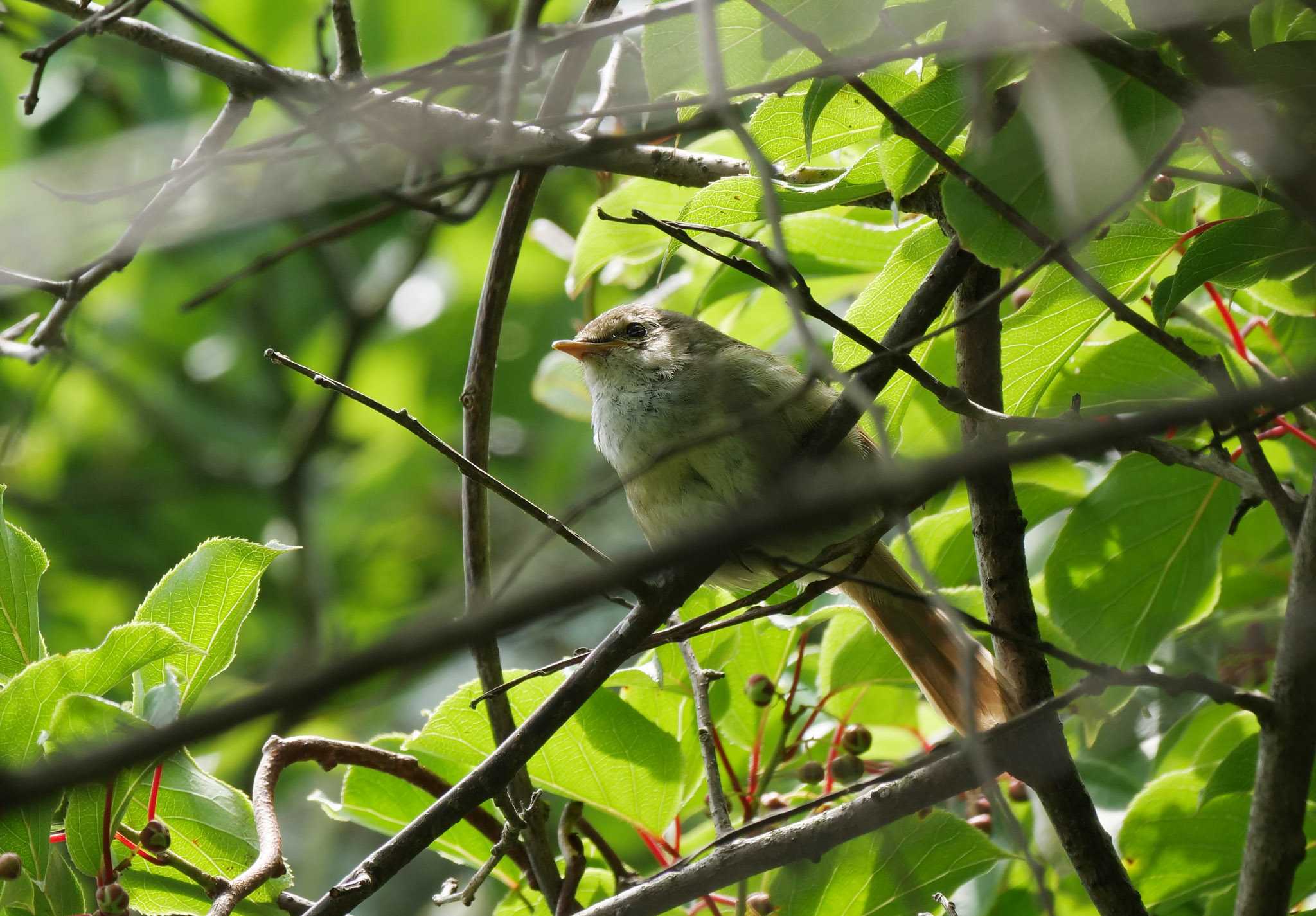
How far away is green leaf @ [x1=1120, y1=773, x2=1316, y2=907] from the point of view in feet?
7.45

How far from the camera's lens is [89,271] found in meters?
2.33

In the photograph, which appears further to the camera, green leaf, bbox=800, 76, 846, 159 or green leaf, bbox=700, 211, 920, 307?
green leaf, bbox=700, 211, 920, 307

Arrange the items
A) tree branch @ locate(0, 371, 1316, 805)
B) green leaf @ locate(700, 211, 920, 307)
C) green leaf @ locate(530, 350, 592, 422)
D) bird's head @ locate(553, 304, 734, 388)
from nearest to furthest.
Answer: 1. tree branch @ locate(0, 371, 1316, 805)
2. green leaf @ locate(700, 211, 920, 307)
3. bird's head @ locate(553, 304, 734, 388)
4. green leaf @ locate(530, 350, 592, 422)

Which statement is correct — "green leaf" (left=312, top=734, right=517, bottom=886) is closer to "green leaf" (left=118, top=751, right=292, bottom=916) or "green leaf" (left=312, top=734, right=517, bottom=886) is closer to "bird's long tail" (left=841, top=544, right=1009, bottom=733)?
"green leaf" (left=118, top=751, right=292, bottom=916)

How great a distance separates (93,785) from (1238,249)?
6.02 feet

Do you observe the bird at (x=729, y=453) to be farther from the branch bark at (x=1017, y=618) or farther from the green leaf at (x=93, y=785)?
the green leaf at (x=93, y=785)

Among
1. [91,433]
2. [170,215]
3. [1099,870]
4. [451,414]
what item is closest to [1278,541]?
[1099,870]

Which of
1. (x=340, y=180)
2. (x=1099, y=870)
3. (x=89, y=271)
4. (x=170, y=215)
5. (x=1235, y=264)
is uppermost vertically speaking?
(x=170, y=215)

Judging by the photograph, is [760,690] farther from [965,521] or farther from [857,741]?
Answer: [965,521]

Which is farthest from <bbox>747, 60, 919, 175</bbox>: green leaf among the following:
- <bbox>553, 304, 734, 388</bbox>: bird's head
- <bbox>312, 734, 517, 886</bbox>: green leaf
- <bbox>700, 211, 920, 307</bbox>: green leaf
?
<bbox>312, 734, 517, 886</bbox>: green leaf

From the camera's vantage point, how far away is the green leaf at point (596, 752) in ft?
7.71

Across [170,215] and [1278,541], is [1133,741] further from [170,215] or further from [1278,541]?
[170,215]

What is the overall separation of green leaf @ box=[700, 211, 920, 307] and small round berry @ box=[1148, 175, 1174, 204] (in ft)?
1.75

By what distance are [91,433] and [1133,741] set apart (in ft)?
19.2
